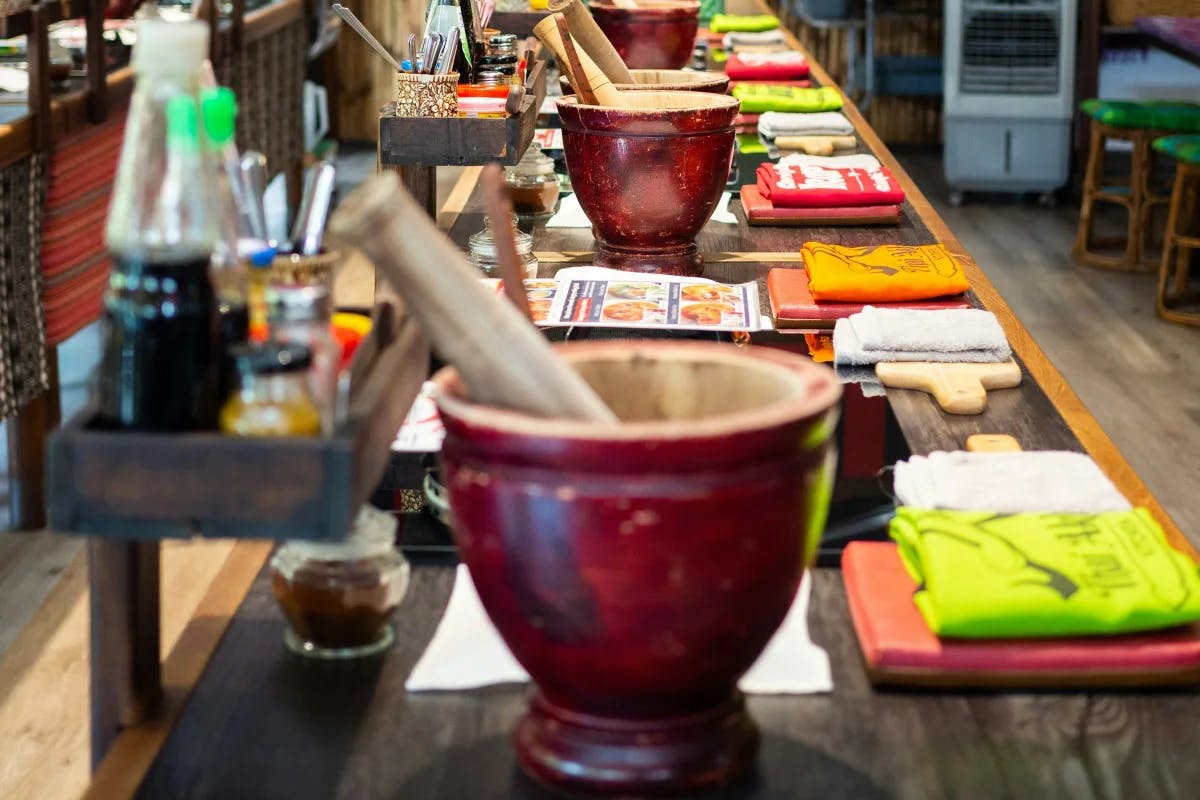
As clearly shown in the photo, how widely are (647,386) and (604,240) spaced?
1039 millimetres

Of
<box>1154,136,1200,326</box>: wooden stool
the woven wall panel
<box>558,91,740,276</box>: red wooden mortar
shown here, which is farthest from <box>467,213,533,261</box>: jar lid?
<box>1154,136,1200,326</box>: wooden stool

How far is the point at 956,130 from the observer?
21.0ft

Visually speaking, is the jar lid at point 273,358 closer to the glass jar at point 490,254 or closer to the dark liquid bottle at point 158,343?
the dark liquid bottle at point 158,343

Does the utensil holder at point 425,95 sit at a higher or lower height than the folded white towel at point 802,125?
higher

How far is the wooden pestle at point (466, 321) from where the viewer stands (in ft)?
2.40

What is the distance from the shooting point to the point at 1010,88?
638cm

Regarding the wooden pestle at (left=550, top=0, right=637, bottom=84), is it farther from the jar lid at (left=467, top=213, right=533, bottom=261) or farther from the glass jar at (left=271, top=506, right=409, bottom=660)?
the glass jar at (left=271, top=506, right=409, bottom=660)

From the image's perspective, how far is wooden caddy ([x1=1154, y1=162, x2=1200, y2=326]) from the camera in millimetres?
4766

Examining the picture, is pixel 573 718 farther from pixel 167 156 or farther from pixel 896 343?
pixel 896 343

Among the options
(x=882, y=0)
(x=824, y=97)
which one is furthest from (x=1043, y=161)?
(x=824, y=97)

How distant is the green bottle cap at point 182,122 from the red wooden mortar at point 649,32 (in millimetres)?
2314

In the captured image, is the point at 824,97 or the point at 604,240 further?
the point at 824,97

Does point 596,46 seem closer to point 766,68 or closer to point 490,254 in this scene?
point 490,254

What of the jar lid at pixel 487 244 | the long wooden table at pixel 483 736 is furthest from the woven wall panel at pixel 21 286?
the long wooden table at pixel 483 736
